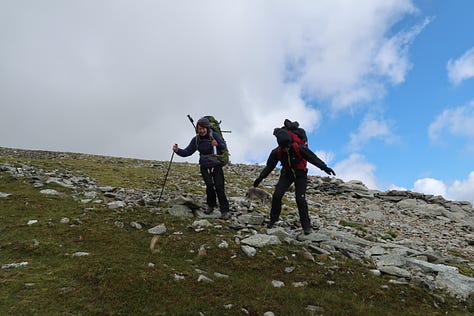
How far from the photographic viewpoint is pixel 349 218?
2186 centimetres

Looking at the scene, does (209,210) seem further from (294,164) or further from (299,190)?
(294,164)

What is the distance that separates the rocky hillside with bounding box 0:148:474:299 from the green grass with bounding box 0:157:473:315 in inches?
29.7

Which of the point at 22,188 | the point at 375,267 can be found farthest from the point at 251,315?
the point at 22,188

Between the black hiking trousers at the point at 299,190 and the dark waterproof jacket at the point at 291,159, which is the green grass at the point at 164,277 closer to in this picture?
the black hiking trousers at the point at 299,190

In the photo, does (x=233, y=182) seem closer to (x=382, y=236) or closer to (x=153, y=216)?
(x=382, y=236)

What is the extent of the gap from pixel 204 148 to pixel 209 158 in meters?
0.47

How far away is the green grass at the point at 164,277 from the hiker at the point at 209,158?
186 cm

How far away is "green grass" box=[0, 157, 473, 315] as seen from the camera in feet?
24.3

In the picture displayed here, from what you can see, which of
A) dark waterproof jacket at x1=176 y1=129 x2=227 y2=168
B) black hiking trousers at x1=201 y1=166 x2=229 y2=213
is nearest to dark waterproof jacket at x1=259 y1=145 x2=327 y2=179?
black hiking trousers at x1=201 y1=166 x2=229 y2=213

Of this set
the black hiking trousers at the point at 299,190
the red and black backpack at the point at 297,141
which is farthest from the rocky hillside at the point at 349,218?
the red and black backpack at the point at 297,141

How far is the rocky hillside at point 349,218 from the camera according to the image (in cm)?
1093

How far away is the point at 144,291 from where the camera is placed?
7.82m

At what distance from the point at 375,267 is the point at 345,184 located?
2225 cm

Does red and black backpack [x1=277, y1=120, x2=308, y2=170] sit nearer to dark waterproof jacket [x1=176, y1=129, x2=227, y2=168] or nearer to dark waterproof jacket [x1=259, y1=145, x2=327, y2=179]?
dark waterproof jacket [x1=259, y1=145, x2=327, y2=179]
